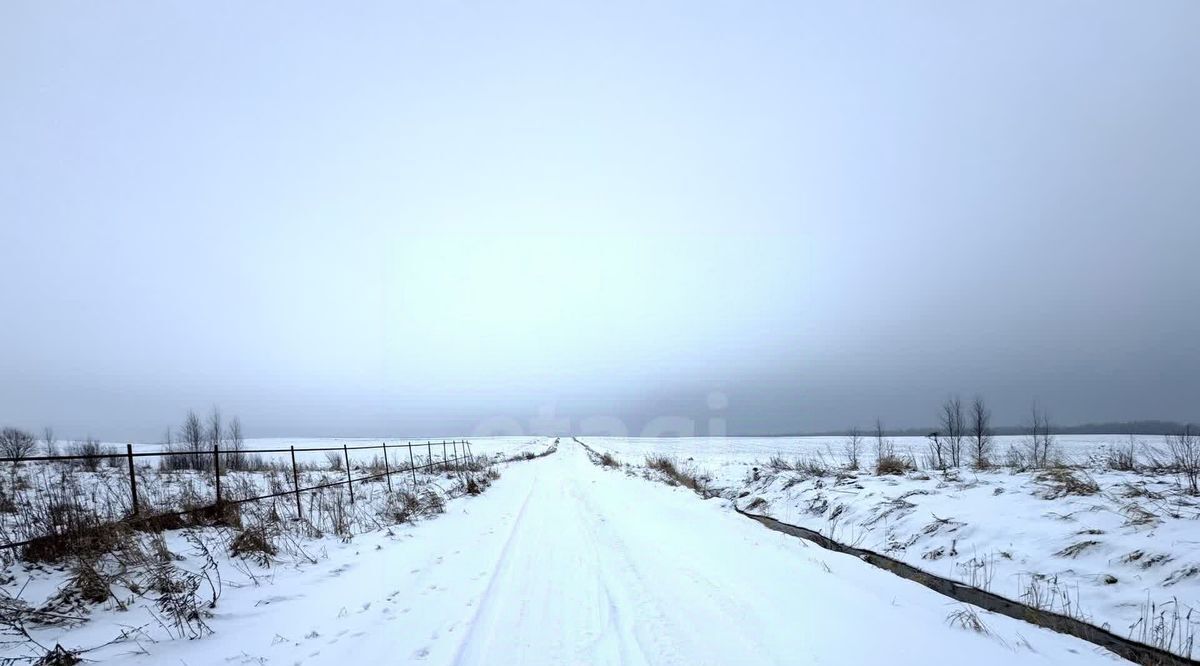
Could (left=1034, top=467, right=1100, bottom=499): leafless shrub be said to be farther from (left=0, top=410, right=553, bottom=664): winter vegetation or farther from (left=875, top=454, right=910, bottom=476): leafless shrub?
(left=0, top=410, right=553, bottom=664): winter vegetation

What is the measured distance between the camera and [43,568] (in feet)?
19.6

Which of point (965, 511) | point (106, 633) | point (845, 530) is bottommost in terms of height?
point (845, 530)

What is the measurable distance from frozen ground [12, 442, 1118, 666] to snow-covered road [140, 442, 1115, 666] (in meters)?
0.02

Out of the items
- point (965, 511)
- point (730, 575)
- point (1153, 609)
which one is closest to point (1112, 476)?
point (965, 511)

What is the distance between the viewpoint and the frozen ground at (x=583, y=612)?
396 centimetres

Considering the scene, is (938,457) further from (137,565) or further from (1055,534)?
(137,565)

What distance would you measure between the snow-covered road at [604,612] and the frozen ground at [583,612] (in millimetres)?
21

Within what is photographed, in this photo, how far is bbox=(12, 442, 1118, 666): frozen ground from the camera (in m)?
3.96

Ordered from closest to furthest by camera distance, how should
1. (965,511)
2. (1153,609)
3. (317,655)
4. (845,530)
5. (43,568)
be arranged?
Answer: (317,655)
(1153,609)
(43,568)
(965,511)
(845,530)

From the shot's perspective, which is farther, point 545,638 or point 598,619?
point 598,619

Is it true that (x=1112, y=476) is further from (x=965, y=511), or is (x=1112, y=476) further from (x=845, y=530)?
(x=845, y=530)

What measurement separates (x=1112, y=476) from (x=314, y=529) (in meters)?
13.9

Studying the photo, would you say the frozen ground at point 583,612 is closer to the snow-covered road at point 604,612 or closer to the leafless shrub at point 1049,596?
the snow-covered road at point 604,612

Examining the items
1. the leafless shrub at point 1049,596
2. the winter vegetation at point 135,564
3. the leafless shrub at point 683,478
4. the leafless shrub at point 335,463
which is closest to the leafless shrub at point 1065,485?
the leafless shrub at point 1049,596
